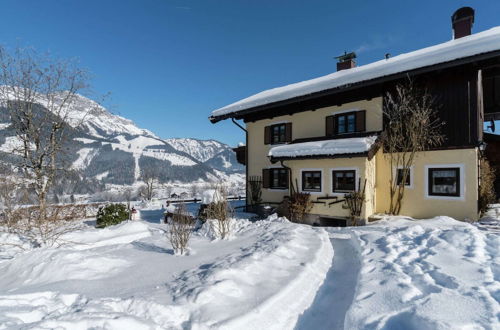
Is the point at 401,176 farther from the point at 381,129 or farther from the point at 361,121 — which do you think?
the point at 361,121

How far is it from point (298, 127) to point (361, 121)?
123 inches

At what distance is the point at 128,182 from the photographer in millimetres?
101188

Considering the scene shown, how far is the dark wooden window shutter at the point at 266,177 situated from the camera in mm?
13492

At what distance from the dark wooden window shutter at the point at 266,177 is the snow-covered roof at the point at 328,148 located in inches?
84.7

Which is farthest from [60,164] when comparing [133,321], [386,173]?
[386,173]

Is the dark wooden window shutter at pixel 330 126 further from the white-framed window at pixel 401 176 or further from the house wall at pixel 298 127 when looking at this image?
the white-framed window at pixel 401 176

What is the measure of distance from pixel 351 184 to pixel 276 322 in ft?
25.3

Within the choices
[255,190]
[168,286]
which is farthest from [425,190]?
[168,286]

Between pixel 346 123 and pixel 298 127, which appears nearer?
pixel 346 123

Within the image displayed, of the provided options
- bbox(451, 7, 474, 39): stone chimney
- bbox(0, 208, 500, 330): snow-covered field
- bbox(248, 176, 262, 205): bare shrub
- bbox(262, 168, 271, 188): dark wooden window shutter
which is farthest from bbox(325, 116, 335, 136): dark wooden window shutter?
bbox(451, 7, 474, 39): stone chimney

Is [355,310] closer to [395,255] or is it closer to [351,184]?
[395,255]

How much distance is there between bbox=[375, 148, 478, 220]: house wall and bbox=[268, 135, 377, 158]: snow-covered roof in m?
1.62

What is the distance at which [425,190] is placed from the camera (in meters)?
9.30

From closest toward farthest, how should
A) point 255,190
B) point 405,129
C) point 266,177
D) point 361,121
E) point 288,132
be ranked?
point 405,129 < point 361,121 < point 288,132 < point 266,177 < point 255,190
